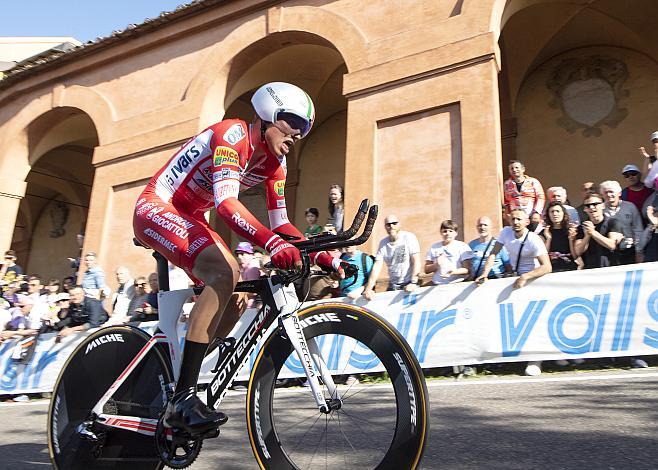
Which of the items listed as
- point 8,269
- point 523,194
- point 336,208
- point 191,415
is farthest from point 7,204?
point 191,415

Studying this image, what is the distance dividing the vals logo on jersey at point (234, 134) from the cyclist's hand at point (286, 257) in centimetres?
71

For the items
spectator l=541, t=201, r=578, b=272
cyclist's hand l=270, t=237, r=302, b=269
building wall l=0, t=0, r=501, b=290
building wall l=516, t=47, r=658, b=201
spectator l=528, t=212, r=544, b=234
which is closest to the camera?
cyclist's hand l=270, t=237, r=302, b=269

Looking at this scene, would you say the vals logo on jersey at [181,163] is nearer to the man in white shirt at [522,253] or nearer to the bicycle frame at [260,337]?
the bicycle frame at [260,337]

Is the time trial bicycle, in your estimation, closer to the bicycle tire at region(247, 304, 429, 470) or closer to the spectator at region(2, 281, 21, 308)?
the bicycle tire at region(247, 304, 429, 470)

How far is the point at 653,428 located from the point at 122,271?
9900 mm

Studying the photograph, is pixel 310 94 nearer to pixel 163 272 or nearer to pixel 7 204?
pixel 7 204

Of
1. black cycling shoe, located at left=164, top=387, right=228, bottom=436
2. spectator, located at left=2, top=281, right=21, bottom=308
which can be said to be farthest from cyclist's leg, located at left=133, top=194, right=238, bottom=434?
spectator, located at left=2, top=281, right=21, bottom=308

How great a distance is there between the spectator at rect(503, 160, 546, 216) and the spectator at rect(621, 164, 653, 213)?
4.35 feet

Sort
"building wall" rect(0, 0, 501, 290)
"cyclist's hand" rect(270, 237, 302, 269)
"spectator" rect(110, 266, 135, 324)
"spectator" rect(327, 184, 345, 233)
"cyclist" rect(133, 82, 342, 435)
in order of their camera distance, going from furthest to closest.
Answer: "spectator" rect(327, 184, 345, 233) < "building wall" rect(0, 0, 501, 290) < "spectator" rect(110, 266, 135, 324) < "cyclist" rect(133, 82, 342, 435) < "cyclist's hand" rect(270, 237, 302, 269)

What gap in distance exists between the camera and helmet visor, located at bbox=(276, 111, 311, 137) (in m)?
2.99

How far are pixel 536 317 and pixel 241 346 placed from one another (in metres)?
4.24

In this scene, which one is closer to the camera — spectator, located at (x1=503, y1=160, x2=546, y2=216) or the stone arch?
spectator, located at (x1=503, y1=160, x2=546, y2=216)

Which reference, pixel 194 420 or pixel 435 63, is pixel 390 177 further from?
pixel 194 420

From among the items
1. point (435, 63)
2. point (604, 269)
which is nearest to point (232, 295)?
point (604, 269)
